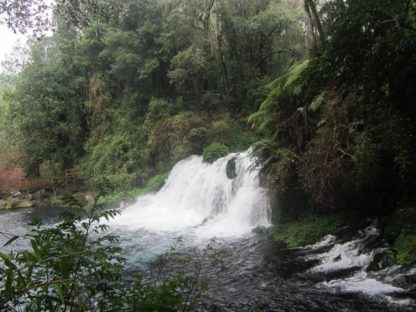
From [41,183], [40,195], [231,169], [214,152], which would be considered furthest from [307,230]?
[41,183]

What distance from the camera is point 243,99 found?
20531 millimetres

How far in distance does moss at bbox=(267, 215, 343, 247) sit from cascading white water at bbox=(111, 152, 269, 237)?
136cm

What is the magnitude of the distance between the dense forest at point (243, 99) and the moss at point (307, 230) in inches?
3.1

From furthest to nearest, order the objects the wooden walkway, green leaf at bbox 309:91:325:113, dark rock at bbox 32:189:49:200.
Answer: the wooden walkway, dark rock at bbox 32:189:49:200, green leaf at bbox 309:91:325:113

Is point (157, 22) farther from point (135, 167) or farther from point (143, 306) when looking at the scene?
point (143, 306)

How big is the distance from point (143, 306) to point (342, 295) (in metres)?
4.30

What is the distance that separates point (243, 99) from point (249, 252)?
1235 cm

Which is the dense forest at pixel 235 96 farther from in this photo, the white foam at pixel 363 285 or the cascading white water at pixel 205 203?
the white foam at pixel 363 285

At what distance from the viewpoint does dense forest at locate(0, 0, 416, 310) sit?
4.68 metres

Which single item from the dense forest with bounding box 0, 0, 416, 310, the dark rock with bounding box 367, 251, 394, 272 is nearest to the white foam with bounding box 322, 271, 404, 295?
the dark rock with bounding box 367, 251, 394, 272

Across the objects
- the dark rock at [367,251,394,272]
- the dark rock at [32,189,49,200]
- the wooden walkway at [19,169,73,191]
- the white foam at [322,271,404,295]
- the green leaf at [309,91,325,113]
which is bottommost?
the white foam at [322,271,404,295]

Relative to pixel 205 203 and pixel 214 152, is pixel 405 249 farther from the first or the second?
pixel 214 152

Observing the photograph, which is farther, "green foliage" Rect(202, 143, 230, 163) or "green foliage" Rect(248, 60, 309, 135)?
"green foliage" Rect(202, 143, 230, 163)

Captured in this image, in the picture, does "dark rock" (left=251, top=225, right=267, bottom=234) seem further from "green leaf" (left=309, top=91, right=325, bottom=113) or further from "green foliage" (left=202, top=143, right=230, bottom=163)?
"green foliage" (left=202, top=143, right=230, bottom=163)
